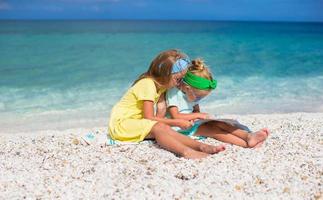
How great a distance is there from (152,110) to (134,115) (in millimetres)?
236

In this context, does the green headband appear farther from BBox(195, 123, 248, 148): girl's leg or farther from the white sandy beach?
the white sandy beach

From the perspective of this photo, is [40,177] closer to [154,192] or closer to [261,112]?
[154,192]

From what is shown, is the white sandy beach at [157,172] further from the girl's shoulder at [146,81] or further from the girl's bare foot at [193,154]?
the girl's shoulder at [146,81]

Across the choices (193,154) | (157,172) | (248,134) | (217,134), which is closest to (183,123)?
(217,134)

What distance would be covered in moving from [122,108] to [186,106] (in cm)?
65

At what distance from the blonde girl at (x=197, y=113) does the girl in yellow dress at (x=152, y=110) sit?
0.13m

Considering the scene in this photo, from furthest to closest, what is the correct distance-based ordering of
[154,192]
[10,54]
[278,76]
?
[10,54]
[278,76]
[154,192]

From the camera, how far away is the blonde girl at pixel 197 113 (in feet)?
15.7

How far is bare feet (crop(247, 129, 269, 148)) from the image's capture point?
4.62m

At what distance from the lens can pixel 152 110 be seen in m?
4.72

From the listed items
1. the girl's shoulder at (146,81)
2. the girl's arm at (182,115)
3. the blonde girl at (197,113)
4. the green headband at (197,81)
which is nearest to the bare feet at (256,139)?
the blonde girl at (197,113)

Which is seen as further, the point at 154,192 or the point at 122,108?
the point at 122,108

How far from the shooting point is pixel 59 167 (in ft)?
13.6

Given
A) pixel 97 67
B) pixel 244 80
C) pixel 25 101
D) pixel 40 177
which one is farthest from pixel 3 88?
pixel 40 177
